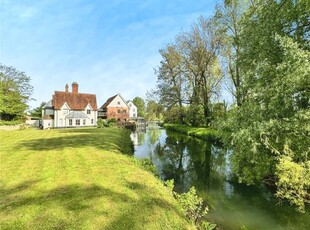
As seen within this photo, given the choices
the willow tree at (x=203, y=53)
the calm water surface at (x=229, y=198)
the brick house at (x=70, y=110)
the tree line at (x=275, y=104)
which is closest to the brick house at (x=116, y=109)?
the brick house at (x=70, y=110)

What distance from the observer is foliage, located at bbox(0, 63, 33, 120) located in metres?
38.8

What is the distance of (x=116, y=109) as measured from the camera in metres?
59.9

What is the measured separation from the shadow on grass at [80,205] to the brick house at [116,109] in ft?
173

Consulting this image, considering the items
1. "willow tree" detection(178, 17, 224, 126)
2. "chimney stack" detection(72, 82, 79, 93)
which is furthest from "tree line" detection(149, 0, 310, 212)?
"chimney stack" detection(72, 82, 79, 93)

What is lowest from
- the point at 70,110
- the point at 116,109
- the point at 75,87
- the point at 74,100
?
→ the point at 70,110

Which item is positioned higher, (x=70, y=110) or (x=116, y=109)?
(x=116, y=109)

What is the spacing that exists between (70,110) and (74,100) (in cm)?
272

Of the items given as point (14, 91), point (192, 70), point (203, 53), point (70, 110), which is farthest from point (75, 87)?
point (203, 53)

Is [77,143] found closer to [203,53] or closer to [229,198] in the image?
→ [229,198]

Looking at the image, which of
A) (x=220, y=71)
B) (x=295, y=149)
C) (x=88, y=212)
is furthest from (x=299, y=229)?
(x=220, y=71)

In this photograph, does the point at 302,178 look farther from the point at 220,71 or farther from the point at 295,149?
the point at 220,71

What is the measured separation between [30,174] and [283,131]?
10395mm

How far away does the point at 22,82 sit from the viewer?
42.6 m

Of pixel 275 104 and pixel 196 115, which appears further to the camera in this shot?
pixel 196 115
